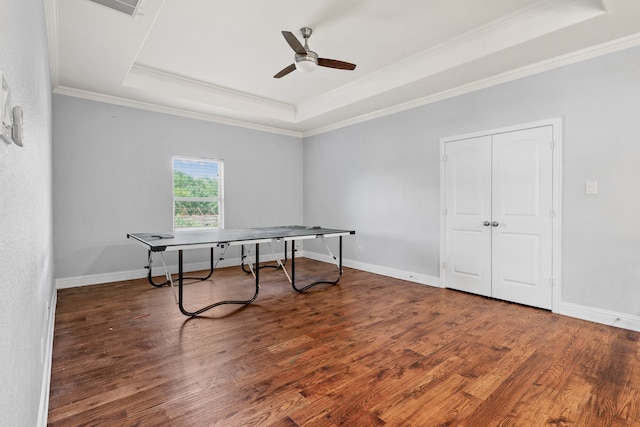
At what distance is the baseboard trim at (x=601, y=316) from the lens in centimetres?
288

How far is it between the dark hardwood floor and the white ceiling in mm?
2656

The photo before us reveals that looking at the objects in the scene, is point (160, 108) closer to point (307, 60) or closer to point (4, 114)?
point (307, 60)

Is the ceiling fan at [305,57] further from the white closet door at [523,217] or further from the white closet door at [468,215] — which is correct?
the white closet door at [523,217]

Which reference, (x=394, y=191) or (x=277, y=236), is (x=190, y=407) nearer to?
(x=277, y=236)

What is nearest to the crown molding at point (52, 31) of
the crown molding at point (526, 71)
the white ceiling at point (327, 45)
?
the white ceiling at point (327, 45)

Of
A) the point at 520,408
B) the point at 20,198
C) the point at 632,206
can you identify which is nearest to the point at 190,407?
the point at 20,198

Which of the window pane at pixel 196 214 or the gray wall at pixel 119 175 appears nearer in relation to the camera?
the gray wall at pixel 119 175

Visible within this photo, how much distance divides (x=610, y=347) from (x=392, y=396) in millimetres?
2005

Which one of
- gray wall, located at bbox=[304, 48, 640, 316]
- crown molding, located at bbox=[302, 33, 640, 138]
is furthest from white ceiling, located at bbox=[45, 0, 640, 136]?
gray wall, located at bbox=[304, 48, 640, 316]

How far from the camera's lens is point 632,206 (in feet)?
9.45

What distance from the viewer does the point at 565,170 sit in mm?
3246

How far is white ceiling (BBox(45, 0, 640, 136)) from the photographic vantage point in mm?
2766

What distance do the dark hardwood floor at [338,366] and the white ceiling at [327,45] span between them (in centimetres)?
266

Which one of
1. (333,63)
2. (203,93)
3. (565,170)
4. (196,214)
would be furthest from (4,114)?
(196,214)
